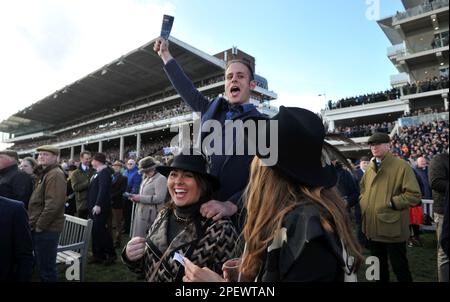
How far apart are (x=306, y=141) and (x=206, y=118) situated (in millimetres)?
1003

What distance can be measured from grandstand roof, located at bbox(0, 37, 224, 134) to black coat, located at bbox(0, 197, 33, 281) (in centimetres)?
2913

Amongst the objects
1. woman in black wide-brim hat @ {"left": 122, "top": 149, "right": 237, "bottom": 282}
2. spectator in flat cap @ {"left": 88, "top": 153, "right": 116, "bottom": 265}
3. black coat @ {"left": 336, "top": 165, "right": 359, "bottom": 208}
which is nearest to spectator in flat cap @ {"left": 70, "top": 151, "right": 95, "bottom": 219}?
spectator in flat cap @ {"left": 88, "top": 153, "right": 116, "bottom": 265}

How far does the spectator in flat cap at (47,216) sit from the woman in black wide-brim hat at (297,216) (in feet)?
11.8

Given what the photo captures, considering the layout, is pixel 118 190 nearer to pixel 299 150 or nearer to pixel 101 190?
pixel 101 190

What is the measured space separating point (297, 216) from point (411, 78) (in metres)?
40.7

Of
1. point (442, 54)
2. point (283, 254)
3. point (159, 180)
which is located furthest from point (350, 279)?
point (442, 54)

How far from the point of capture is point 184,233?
172cm

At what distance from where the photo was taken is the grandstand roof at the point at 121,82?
106 feet

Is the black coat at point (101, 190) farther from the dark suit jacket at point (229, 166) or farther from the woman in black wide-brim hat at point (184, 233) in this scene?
the dark suit jacket at point (229, 166)

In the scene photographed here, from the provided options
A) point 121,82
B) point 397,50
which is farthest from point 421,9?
point 121,82

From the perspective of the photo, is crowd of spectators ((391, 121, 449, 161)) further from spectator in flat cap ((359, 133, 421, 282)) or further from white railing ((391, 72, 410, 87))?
white railing ((391, 72, 410, 87))

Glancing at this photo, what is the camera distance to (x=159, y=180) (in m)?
4.93

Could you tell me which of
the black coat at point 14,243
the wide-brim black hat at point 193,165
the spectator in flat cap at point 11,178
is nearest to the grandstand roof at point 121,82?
the spectator in flat cap at point 11,178
